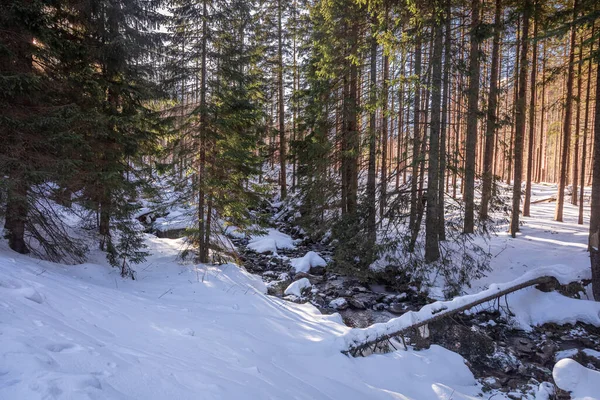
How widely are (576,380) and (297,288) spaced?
672 centimetres

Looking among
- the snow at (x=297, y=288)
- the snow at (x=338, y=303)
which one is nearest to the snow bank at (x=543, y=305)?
the snow at (x=338, y=303)

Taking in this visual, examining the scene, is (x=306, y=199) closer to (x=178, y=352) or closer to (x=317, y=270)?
(x=317, y=270)

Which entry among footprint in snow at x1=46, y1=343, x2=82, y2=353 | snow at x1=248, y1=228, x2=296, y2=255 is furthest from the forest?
snow at x1=248, y1=228, x2=296, y2=255

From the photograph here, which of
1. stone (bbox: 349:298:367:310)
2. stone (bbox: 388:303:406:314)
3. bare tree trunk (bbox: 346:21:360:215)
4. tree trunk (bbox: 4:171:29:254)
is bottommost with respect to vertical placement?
stone (bbox: 388:303:406:314)

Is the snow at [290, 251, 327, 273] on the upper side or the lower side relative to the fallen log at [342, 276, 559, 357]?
lower

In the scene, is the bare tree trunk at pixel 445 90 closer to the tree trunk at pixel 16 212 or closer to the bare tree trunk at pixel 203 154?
the bare tree trunk at pixel 203 154

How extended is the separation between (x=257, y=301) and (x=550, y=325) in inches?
284

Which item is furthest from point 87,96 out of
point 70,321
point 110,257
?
point 70,321

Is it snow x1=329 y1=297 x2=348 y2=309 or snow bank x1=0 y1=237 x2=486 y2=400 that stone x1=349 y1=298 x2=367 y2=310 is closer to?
snow x1=329 y1=297 x2=348 y2=309

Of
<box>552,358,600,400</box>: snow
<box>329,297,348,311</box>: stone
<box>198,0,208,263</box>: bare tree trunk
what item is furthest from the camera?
<box>198,0,208,263</box>: bare tree trunk

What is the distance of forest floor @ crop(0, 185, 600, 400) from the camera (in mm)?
2709

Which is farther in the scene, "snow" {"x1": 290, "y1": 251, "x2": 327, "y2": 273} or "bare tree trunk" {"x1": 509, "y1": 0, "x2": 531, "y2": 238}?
"snow" {"x1": 290, "y1": 251, "x2": 327, "y2": 273}

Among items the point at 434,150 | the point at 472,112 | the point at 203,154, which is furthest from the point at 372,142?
the point at 203,154

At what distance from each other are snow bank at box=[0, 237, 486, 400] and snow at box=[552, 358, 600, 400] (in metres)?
1.22
